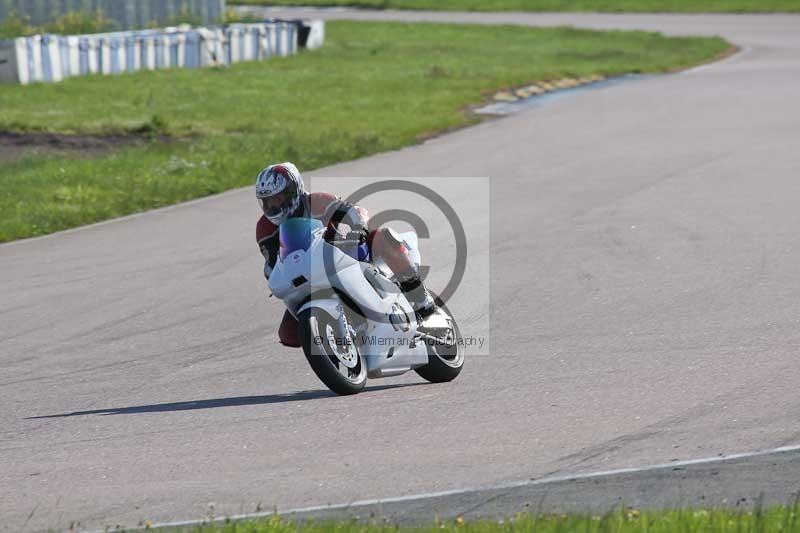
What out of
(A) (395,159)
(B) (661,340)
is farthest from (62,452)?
(A) (395,159)

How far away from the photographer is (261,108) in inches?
966

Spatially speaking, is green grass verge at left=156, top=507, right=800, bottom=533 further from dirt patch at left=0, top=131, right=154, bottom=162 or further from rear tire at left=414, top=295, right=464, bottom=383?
dirt patch at left=0, top=131, right=154, bottom=162

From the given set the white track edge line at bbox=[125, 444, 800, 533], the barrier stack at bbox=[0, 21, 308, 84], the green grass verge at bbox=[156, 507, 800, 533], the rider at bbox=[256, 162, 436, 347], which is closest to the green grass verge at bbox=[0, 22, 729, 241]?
the barrier stack at bbox=[0, 21, 308, 84]

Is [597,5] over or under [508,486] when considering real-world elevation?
under

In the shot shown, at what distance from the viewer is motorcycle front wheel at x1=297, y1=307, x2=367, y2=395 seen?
7.81 meters

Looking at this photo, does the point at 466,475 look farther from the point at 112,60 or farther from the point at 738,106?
the point at 112,60

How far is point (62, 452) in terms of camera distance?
291 inches

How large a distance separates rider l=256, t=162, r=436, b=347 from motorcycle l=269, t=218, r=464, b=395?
0.25ft

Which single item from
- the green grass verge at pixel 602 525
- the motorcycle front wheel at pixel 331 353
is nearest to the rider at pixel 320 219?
the motorcycle front wheel at pixel 331 353

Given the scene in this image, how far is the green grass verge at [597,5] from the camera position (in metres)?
51.0

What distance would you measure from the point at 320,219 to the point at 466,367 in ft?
5.19

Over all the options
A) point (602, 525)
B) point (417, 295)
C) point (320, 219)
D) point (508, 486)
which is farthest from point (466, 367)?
point (602, 525)

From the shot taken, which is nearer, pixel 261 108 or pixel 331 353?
pixel 331 353

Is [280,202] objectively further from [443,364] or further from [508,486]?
[508,486]
